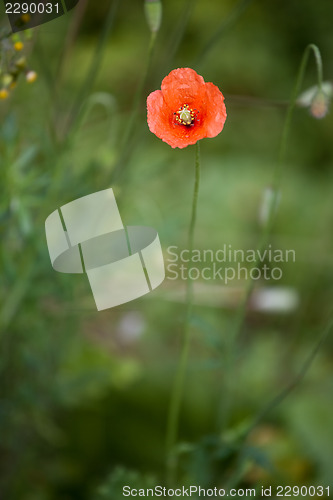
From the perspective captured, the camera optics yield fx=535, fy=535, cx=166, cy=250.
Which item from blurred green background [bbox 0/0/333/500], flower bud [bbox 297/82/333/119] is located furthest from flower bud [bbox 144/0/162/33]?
flower bud [bbox 297/82/333/119]

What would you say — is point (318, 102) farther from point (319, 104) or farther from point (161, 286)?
point (161, 286)

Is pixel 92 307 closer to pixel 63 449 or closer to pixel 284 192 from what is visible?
pixel 63 449

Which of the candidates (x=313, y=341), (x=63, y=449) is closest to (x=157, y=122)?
(x=63, y=449)

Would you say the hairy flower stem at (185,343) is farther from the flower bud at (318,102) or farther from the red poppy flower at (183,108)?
the flower bud at (318,102)

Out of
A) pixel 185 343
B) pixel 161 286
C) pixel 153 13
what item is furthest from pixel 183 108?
pixel 161 286

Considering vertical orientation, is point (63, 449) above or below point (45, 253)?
below

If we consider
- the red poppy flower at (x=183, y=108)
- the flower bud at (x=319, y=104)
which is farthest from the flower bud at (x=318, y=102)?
the red poppy flower at (x=183, y=108)
